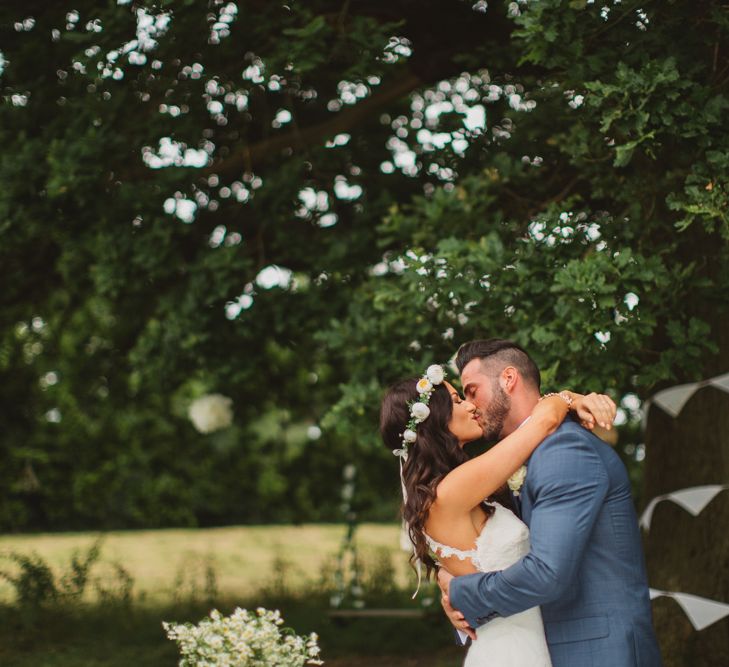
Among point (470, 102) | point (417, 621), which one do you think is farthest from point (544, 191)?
point (417, 621)

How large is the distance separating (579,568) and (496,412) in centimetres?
70

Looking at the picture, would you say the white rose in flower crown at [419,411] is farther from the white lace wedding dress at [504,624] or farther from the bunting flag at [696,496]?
the bunting flag at [696,496]

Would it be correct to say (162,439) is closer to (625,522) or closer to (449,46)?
(449,46)

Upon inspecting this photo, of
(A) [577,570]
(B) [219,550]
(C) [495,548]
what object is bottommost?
(A) [577,570]

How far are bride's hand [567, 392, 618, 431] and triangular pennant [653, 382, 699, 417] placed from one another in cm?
307

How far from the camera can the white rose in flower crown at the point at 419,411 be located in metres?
3.68

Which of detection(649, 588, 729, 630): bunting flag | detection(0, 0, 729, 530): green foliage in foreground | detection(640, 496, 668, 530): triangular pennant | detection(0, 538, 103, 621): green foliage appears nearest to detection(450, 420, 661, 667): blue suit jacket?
detection(0, 0, 729, 530): green foliage in foreground

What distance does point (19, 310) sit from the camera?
1015cm

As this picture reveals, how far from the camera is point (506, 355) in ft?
12.0

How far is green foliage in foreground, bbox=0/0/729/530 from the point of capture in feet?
16.7

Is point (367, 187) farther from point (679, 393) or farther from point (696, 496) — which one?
point (696, 496)

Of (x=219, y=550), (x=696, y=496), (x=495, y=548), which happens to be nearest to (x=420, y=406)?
(x=495, y=548)

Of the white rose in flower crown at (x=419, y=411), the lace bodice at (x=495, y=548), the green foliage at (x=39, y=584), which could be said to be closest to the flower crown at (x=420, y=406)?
the white rose in flower crown at (x=419, y=411)

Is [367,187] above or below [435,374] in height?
above
